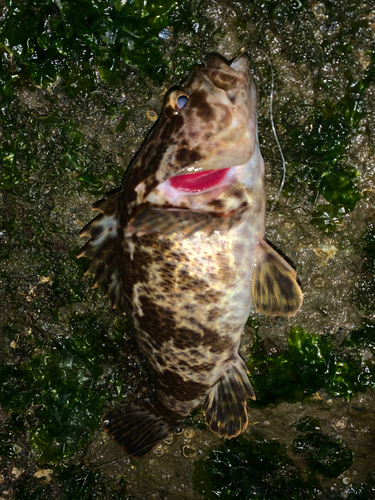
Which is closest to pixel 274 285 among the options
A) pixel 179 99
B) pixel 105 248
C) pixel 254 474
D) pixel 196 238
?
pixel 196 238

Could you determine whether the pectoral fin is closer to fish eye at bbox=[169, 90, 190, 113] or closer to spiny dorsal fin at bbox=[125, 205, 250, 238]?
spiny dorsal fin at bbox=[125, 205, 250, 238]

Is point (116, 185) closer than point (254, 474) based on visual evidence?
Yes

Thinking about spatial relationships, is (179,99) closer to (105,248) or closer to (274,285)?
(105,248)

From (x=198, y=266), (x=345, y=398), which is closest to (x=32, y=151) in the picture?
(x=198, y=266)

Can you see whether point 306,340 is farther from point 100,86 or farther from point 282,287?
point 100,86

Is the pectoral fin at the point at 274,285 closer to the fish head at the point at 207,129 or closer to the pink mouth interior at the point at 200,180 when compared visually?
the pink mouth interior at the point at 200,180
